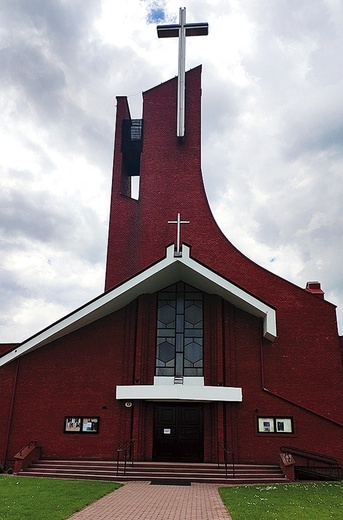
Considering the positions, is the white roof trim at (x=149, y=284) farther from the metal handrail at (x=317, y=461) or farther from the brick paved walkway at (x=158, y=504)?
the brick paved walkway at (x=158, y=504)

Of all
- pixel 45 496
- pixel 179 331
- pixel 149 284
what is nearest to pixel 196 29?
pixel 149 284

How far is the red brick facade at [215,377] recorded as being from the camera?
14.7 m

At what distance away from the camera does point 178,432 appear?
15.1m

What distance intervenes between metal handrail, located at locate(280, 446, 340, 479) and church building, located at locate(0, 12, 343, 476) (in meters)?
0.24

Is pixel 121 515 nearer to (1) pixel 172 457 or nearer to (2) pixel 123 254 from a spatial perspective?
(1) pixel 172 457

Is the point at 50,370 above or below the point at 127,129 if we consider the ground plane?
below

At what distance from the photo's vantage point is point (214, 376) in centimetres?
1527

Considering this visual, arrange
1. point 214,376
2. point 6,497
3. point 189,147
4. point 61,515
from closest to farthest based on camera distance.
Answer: point 61,515
point 6,497
point 214,376
point 189,147

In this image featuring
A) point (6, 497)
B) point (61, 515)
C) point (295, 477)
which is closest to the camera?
point (61, 515)

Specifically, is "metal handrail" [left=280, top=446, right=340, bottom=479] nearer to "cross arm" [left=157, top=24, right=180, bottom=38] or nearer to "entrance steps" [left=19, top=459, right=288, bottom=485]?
"entrance steps" [left=19, top=459, right=288, bottom=485]

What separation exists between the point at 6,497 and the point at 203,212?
41.5 ft

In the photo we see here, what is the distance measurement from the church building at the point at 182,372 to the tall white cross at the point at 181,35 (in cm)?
583

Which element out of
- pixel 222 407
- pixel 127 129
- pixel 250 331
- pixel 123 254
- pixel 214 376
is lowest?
pixel 222 407

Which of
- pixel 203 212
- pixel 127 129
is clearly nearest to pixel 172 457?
pixel 203 212
